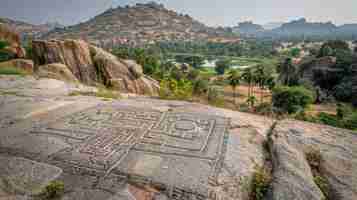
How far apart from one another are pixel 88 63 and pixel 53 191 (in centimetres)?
1428

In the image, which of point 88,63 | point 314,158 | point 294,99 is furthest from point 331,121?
point 88,63

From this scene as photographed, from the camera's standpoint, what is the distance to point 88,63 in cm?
1495

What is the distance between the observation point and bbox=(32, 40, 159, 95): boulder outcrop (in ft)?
46.8

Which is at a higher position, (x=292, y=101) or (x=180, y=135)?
(x=180, y=135)

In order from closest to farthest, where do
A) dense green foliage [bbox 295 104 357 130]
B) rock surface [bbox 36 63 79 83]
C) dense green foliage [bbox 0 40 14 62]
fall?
dense green foliage [bbox 295 104 357 130] < rock surface [bbox 36 63 79 83] < dense green foliage [bbox 0 40 14 62]

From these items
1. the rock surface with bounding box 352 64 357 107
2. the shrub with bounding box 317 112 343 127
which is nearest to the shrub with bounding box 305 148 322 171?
the shrub with bounding box 317 112 343 127

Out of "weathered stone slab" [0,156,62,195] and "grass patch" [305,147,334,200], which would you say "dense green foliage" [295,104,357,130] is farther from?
"weathered stone slab" [0,156,62,195]

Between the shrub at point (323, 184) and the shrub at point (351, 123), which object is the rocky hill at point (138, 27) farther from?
the shrub at point (323, 184)

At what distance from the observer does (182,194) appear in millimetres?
2301

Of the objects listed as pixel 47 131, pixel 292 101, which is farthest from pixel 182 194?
pixel 292 101

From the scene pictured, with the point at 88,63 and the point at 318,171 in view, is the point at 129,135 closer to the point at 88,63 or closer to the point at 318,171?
the point at 318,171

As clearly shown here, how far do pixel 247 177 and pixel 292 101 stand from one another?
2821 centimetres

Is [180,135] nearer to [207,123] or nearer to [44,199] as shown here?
[207,123]

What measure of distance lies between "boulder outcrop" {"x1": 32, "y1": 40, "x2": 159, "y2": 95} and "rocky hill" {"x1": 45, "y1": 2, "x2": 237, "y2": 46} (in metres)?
102
